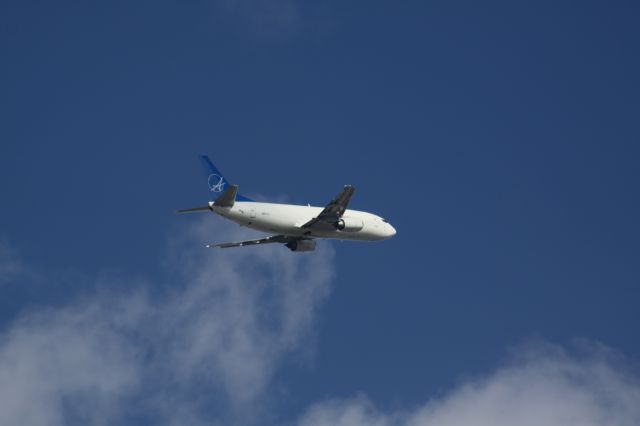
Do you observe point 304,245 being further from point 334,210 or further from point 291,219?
point 334,210

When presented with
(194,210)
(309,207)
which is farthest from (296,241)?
(194,210)

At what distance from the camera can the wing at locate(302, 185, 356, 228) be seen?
9244 cm

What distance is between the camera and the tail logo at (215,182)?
94.8 meters

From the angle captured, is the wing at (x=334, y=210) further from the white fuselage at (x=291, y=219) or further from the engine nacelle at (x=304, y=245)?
the engine nacelle at (x=304, y=245)

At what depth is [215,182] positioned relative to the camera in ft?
312

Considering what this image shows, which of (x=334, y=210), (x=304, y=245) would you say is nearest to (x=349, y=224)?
(x=334, y=210)

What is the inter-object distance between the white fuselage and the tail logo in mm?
2610

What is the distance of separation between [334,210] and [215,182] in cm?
904

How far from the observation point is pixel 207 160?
316ft

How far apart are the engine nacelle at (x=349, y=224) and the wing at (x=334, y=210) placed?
1024 mm

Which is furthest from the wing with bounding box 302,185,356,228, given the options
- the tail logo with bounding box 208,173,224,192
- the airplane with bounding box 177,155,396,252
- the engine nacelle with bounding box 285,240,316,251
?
the tail logo with bounding box 208,173,224,192

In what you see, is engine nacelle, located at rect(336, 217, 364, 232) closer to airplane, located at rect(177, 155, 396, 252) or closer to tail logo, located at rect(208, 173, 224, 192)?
airplane, located at rect(177, 155, 396, 252)

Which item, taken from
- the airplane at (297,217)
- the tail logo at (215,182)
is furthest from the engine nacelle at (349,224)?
the tail logo at (215,182)

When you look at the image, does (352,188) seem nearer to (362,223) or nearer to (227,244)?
(362,223)
